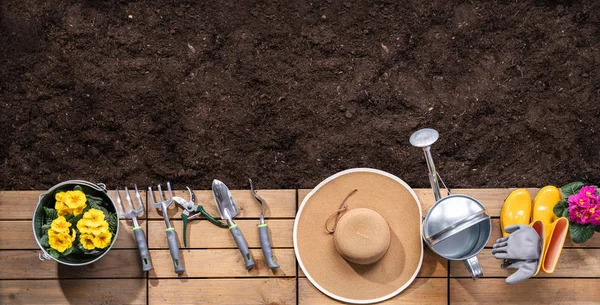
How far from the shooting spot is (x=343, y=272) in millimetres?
2469

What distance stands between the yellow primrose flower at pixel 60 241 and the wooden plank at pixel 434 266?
54.8 inches

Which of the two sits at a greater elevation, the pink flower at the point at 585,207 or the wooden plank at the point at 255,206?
the wooden plank at the point at 255,206

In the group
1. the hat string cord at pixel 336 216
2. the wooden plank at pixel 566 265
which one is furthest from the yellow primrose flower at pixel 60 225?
the wooden plank at pixel 566 265

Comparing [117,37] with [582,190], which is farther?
[117,37]

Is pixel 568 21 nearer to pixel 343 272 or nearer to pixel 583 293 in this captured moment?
pixel 583 293

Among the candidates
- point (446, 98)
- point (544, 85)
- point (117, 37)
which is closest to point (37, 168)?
point (117, 37)

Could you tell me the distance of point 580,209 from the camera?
2.31 meters

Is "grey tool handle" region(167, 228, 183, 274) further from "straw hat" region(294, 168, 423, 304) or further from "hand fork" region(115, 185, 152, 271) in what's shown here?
"straw hat" region(294, 168, 423, 304)

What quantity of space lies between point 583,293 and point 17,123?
2.44m

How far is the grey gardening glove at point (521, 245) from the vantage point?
227 centimetres

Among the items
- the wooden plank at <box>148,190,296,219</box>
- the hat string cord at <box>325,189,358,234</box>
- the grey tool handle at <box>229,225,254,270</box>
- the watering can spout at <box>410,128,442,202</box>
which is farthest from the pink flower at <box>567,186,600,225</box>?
the grey tool handle at <box>229,225,254,270</box>

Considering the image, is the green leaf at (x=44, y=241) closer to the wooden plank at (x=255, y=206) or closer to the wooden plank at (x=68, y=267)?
the wooden plank at (x=68, y=267)

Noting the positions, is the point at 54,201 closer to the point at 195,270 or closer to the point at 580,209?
the point at 195,270

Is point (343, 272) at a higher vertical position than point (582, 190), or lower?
lower
